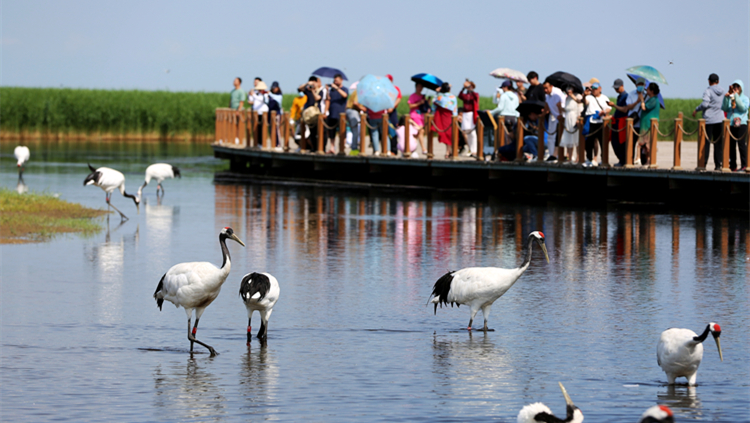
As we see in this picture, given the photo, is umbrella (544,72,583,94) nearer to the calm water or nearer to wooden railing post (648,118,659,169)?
wooden railing post (648,118,659,169)

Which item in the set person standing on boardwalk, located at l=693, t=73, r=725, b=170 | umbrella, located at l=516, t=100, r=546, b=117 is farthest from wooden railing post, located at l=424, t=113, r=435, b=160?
person standing on boardwalk, located at l=693, t=73, r=725, b=170

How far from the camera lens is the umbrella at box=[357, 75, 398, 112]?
1101 inches

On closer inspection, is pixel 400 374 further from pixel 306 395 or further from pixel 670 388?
pixel 670 388

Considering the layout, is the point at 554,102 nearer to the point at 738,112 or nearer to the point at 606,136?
the point at 606,136

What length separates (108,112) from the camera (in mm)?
66000

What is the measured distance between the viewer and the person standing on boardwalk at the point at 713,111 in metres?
21.3

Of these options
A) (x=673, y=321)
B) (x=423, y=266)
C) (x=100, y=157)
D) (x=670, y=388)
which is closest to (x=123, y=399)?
(x=670, y=388)

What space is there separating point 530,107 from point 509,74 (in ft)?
8.29

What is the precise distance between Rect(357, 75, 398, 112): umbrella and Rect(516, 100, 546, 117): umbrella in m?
4.23

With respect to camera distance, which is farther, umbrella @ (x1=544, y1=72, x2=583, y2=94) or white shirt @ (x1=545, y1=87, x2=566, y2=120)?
white shirt @ (x1=545, y1=87, x2=566, y2=120)

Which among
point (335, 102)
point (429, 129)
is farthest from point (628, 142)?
point (335, 102)

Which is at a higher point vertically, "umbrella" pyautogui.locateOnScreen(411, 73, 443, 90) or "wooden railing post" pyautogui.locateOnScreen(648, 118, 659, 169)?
"umbrella" pyautogui.locateOnScreen(411, 73, 443, 90)

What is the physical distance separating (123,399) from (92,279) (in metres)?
5.98

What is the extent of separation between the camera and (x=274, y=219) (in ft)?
72.0
